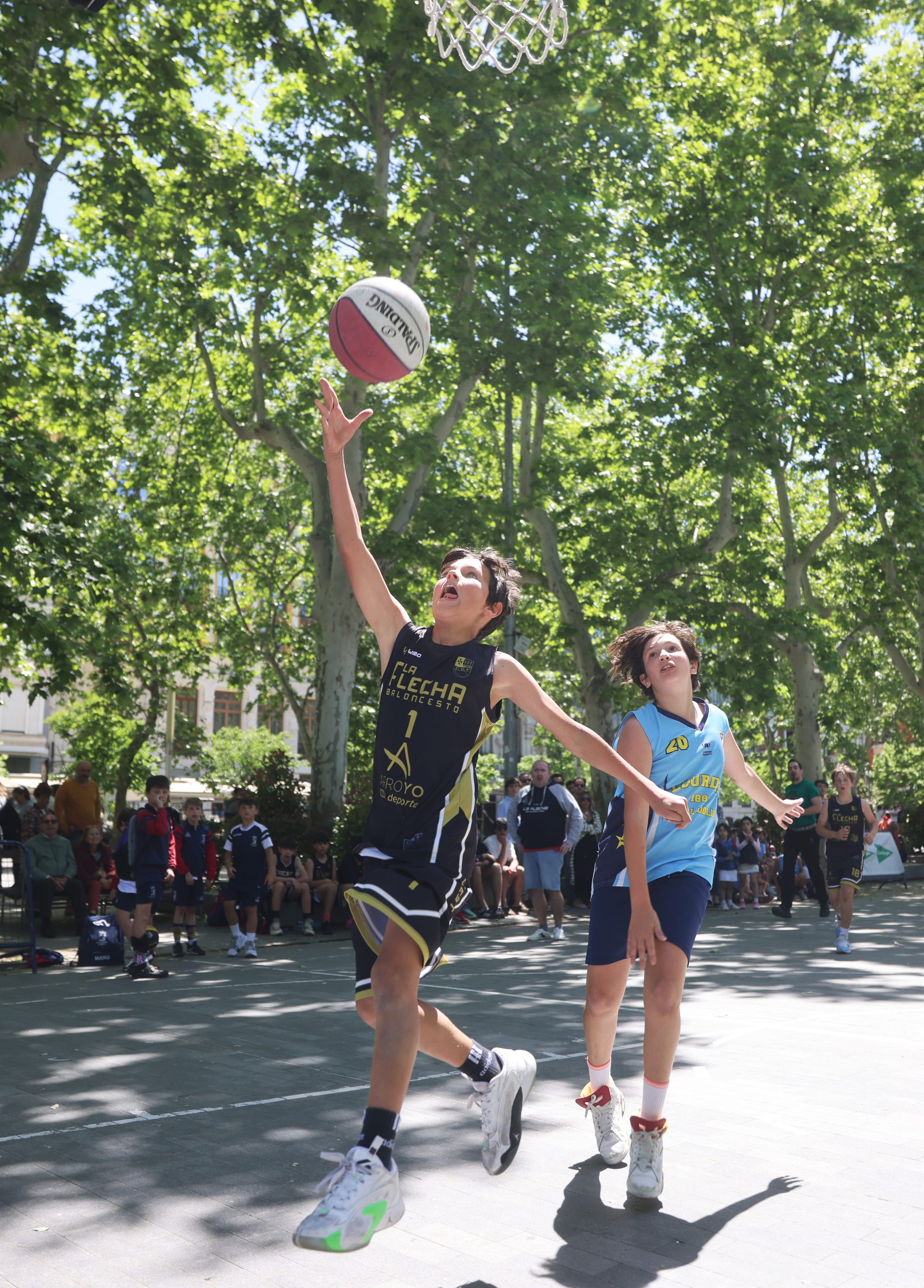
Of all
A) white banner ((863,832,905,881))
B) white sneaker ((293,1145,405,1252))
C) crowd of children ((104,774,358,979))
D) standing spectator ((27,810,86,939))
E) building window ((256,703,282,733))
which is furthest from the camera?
building window ((256,703,282,733))

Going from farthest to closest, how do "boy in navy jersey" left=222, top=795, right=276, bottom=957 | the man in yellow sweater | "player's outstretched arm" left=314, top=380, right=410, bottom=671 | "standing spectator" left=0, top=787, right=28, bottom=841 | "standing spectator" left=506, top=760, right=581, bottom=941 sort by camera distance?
"standing spectator" left=0, top=787, right=28, bottom=841 < the man in yellow sweater < "standing spectator" left=506, top=760, right=581, bottom=941 < "boy in navy jersey" left=222, top=795, right=276, bottom=957 < "player's outstretched arm" left=314, top=380, right=410, bottom=671

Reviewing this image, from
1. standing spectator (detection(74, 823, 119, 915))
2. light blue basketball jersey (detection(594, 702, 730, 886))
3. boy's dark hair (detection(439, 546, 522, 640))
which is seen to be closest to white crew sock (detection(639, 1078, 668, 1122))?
light blue basketball jersey (detection(594, 702, 730, 886))

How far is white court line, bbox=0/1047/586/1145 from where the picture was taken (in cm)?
525

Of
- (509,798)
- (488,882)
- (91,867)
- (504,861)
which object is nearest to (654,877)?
(91,867)

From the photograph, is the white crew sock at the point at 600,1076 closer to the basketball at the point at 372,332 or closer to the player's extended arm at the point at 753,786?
the player's extended arm at the point at 753,786

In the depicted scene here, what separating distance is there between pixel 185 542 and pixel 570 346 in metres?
13.8

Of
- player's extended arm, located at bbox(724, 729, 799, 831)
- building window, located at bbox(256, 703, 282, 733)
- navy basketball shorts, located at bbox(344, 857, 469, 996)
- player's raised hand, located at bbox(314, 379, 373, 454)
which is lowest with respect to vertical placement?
navy basketball shorts, located at bbox(344, 857, 469, 996)

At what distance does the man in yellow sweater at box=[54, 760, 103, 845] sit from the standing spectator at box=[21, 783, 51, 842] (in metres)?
0.85

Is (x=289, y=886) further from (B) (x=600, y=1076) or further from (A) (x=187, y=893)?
(B) (x=600, y=1076)

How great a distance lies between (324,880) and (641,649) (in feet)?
36.9

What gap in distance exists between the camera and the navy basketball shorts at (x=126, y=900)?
1150 cm

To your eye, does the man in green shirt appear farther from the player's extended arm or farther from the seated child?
the player's extended arm

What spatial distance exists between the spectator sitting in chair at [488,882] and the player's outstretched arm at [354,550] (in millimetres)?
12896

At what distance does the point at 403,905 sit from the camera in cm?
378
